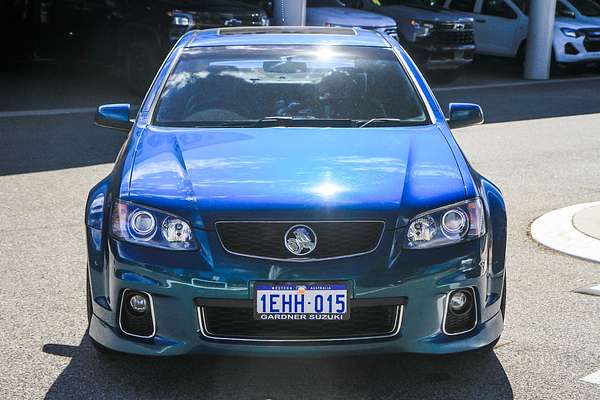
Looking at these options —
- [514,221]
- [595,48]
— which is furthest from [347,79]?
[595,48]

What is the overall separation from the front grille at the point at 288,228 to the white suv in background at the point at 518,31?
17.0 m

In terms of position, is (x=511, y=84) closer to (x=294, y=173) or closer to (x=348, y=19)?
(x=348, y=19)

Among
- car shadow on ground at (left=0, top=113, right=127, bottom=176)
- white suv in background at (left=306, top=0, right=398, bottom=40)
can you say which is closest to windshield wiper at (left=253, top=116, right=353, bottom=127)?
car shadow on ground at (left=0, top=113, right=127, bottom=176)

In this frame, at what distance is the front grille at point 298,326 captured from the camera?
448 cm

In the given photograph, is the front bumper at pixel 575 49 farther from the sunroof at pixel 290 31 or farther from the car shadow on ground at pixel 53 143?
the sunroof at pixel 290 31

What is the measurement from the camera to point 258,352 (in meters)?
4.48

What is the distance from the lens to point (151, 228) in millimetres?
4543

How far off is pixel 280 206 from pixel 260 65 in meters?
1.81

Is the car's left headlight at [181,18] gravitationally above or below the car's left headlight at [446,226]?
below

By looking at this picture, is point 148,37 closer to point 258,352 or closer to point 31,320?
point 31,320

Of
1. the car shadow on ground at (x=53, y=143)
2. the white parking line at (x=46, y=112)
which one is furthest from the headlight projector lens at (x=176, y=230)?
the white parking line at (x=46, y=112)

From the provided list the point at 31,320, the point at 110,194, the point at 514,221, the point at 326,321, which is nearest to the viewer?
the point at 326,321

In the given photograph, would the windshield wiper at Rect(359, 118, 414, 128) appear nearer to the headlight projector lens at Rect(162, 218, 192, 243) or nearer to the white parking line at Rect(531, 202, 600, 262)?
the headlight projector lens at Rect(162, 218, 192, 243)

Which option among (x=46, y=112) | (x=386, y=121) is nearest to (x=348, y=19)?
(x=46, y=112)
